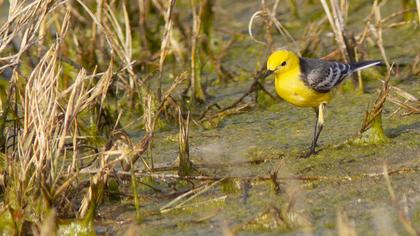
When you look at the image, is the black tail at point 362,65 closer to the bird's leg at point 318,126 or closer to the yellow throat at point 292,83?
the yellow throat at point 292,83

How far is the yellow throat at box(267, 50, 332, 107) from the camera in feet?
20.1

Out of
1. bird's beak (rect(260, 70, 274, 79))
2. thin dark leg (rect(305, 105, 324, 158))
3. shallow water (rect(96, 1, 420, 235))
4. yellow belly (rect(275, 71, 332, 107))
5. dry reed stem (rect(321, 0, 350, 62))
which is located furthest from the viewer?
dry reed stem (rect(321, 0, 350, 62))

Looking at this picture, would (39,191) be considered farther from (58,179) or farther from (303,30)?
(303,30)

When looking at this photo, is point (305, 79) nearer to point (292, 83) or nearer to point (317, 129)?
point (292, 83)

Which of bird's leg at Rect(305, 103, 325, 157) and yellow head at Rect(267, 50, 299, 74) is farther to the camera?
A: yellow head at Rect(267, 50, 299, 74)

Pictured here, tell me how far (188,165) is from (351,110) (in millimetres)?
1583

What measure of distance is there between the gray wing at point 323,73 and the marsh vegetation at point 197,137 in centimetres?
28

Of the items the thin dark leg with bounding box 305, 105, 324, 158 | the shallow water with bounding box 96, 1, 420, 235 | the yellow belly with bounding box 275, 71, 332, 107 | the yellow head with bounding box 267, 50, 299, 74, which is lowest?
the shallow water with bounding box 96, 1, 420, 235

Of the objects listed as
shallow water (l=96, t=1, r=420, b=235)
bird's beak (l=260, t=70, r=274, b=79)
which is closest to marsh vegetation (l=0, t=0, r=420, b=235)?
shallow water (l=96, t=1, r=420, b=235)

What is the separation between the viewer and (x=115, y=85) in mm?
6922

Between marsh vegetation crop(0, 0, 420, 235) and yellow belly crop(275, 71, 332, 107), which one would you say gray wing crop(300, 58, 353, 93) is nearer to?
yellow belly crop(275, 71, 332, 107)

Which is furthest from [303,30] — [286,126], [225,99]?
[286,126]

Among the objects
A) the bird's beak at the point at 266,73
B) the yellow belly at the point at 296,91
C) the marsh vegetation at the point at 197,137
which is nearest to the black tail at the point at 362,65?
the marsh vegetation at the point at 197,137

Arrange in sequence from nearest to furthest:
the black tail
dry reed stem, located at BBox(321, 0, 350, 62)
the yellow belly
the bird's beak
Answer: the yellow belly
the bird's beak
the black tail
dry reed stem, located at BBox(321, 0, 350, 62)
